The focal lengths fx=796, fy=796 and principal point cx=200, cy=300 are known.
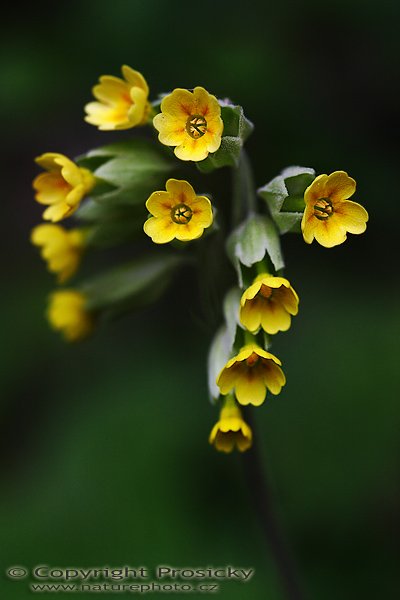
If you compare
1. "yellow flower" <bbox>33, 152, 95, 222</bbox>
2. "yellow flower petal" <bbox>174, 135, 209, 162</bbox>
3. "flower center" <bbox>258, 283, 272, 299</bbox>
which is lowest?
"flower center" <bbox>258, 283, 272, 299</bbox>

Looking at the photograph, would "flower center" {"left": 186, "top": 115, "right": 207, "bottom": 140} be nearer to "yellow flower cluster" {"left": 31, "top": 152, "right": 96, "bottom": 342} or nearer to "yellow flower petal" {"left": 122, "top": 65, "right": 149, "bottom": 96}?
"yellow flower petal" {"left": 122, "top": 65, "right": 149, "bottom": 96}

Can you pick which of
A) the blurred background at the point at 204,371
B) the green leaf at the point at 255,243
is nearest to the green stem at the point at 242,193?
the green leaf at the point at 255,243

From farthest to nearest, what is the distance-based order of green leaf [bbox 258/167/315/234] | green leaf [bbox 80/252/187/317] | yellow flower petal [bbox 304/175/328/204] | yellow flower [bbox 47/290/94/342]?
yellow flower [bbox 47/290/94/342] → green leaf [bbox 80/252/187/317] → green leaf [bbox 258/167/315/234] → yellow flower petal [bbox 304/175/328/204]

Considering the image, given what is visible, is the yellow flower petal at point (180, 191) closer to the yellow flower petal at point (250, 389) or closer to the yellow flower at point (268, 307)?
the yellow flower at point (268, 307)

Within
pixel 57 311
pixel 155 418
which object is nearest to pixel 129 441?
pixel 155 418

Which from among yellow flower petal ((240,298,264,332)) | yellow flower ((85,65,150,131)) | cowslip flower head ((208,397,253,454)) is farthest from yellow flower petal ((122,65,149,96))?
cowslip flower head ((208,397,253,454))
